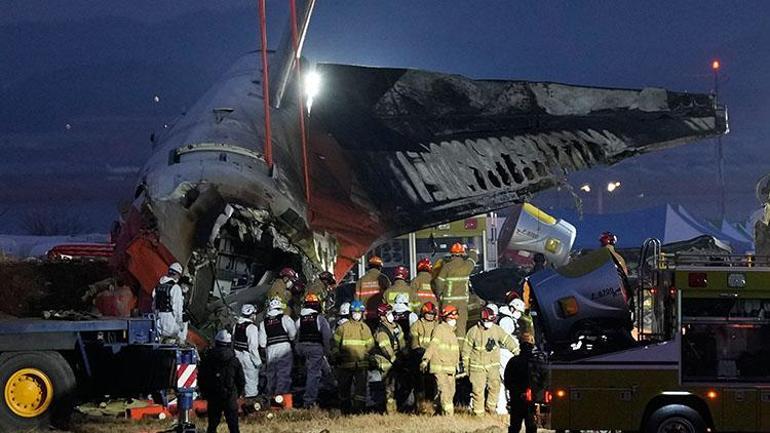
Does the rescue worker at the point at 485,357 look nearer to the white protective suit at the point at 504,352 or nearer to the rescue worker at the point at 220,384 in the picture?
the white protective suit at the point at 504,352

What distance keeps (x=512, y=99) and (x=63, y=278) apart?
10.7m

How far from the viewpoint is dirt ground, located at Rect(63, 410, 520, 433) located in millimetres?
14656

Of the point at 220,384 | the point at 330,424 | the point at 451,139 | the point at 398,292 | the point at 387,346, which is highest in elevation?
the point at 451,139

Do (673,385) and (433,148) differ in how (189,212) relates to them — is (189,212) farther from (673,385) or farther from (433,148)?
(673,385)

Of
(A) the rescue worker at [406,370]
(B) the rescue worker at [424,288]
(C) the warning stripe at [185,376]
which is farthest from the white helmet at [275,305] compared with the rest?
(C) the warning stripe at [185,376]

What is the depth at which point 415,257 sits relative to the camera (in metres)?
32.8

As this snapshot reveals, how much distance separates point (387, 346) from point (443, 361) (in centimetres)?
121

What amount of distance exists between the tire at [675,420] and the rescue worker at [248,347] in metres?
7.17

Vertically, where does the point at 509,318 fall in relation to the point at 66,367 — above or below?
above

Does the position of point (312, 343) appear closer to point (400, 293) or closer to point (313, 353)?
point (313, 353)

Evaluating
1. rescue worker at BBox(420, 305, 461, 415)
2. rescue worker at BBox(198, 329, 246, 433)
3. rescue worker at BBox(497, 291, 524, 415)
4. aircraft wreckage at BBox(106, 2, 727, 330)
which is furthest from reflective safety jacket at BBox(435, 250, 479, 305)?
rescue worker at BBox(198, 329, 246, 433)

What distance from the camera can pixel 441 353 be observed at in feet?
53.0

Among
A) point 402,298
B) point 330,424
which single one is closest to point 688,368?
point 330,424

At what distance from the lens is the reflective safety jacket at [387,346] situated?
1691cm
